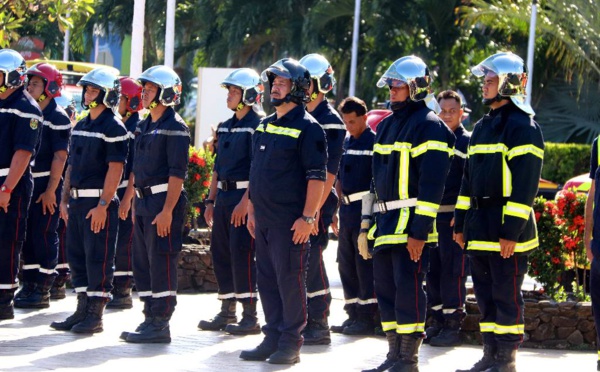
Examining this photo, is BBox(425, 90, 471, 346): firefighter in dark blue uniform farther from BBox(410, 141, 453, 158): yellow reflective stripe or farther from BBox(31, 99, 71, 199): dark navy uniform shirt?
BBox(31, 99, 71, 199): dark navy uniform shirt

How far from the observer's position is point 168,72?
10.8 metres

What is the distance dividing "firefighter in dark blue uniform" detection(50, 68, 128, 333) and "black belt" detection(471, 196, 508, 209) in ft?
10.7

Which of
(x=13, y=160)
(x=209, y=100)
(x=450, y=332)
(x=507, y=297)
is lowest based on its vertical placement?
(x=450, y=332)

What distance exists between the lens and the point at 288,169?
955 centimetres

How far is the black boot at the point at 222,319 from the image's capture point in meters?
11.4

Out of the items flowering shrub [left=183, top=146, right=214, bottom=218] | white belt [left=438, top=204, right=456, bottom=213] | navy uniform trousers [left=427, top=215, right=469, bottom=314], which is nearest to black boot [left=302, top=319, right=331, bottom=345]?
navy uniform trousers [left=427, top=215, right=469, bottom=314]

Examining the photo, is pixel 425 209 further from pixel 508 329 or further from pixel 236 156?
pixel 236 156

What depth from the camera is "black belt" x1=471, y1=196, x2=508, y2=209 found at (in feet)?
29.6

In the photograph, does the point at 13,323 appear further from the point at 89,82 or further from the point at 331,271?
the point at 331,271

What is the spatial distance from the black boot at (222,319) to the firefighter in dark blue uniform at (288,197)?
170cm

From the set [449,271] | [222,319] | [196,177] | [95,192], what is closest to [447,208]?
[449,271]

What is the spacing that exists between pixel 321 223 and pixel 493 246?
2172 mm

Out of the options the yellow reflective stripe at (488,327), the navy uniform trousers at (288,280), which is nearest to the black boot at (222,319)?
the navy uniform trousers at (288,280)

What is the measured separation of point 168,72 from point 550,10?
1936 cm
